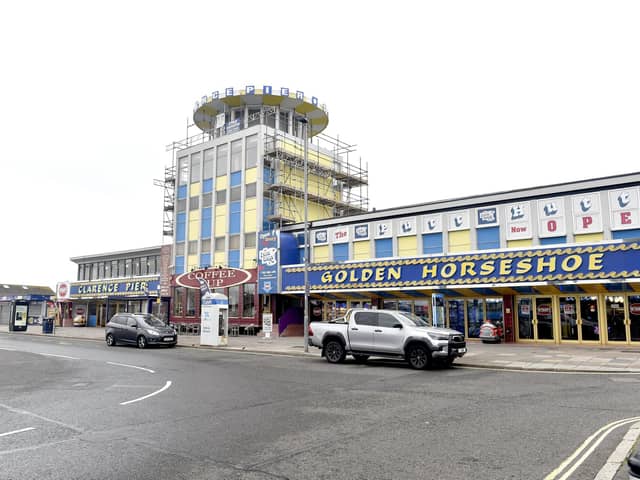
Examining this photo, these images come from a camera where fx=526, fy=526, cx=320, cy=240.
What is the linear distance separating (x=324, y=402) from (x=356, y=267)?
64.2 ft

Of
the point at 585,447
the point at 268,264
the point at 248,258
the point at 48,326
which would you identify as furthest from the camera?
the point at 48,326

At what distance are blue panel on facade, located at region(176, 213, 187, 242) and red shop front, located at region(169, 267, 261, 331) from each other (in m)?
3.67

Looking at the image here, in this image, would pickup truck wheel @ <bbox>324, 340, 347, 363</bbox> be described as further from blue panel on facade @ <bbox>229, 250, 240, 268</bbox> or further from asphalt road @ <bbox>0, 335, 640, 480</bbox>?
blue panel on facade @ <bbox>229, 250, 240, 268</bbox>

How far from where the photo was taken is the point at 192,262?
135 feet

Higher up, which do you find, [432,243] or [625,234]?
[432,243]

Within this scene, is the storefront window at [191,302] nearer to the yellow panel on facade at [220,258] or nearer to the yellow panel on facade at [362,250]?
the yellow panel on facade at [220,258]

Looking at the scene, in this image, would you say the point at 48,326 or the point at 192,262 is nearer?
the point at 48,326

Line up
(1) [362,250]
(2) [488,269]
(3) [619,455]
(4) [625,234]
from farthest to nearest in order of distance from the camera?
(1) [362,250], (2) [488,269], (4) [625,234], (3) [619,455]

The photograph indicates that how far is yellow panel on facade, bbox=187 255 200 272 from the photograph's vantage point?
134 feet

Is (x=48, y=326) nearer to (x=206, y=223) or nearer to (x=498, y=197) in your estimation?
(x=206, y=223)

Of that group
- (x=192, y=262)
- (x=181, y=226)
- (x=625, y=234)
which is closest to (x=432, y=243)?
(x=625, y=234)

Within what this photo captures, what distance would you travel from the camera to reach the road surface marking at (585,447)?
5758 mm

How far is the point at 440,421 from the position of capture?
28.0 feet

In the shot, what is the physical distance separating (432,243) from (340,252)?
6.29 meters
